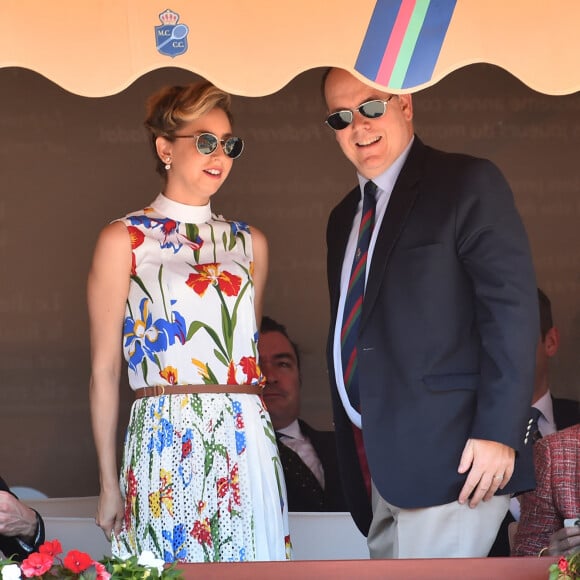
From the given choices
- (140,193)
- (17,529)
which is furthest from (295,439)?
(17,529)

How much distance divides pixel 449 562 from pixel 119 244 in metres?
1.44

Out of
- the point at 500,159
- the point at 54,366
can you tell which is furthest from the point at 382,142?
the point at 54,366

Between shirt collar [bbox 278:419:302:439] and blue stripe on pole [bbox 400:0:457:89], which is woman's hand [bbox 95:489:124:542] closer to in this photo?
blue stripe on pole [bbox 400:0:457:89]

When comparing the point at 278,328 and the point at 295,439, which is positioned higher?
the point at 278,328

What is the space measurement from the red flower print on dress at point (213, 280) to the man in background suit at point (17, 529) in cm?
83

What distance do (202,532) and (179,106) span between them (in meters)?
1.33

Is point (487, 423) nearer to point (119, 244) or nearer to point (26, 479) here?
point (119, 244)

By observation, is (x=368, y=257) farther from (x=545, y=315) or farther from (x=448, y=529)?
(x=545, y=315)

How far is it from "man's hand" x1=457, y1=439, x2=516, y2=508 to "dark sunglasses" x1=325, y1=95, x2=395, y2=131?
96 centimetres

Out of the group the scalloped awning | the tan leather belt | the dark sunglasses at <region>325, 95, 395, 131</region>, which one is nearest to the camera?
the scalloped awning

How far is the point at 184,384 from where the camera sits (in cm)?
367

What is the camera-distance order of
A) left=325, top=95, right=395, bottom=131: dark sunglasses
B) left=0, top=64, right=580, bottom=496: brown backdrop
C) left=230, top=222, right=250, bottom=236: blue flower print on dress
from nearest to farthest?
left=325, top=95, right=395, bottom=131: dark sunglasses, left=230, top=222, right=250, bottom=236: blue flower print on dress, left=0, top=64, right=580, bottom=496: brown backdrop

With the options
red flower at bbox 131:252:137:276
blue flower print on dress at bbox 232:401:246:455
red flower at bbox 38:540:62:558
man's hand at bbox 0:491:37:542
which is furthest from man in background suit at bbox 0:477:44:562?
red flower at bbox 38:540:62:558

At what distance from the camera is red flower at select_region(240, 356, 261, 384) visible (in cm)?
373
